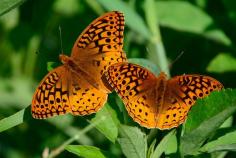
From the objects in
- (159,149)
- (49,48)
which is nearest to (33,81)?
(49,48)

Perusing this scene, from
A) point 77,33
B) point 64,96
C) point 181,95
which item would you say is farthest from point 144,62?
point 77,33

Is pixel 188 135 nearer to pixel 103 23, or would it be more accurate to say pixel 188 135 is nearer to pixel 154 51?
pixel 103 23

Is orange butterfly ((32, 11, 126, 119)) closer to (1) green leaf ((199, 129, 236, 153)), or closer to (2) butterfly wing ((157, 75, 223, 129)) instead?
(2) butterfly wing ((157, 75, 223, 129))

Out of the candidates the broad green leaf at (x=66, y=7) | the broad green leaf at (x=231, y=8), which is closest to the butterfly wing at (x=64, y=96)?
the broad green leaf at (x=231, y=8)

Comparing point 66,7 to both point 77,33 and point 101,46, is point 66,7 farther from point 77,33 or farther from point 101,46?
point 101,46

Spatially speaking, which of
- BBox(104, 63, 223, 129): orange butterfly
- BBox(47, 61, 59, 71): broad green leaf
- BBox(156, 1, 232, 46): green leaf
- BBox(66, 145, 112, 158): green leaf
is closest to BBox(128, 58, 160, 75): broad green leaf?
BBox(104, 63, 223, 129): orange butterfly

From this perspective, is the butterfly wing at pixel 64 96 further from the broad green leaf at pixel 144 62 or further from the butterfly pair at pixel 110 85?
the broad green leaf at pixel 144 62
